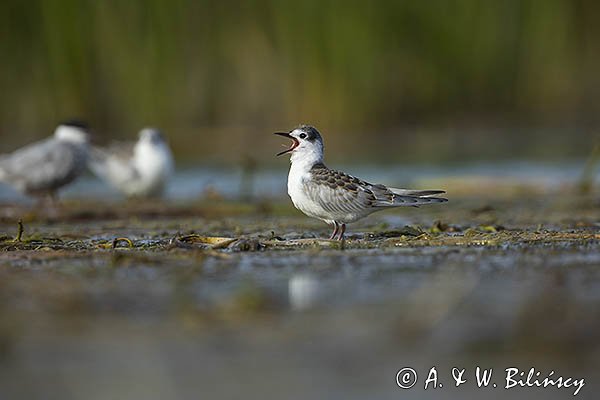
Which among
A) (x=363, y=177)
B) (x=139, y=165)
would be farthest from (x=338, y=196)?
(x=363, y=177)

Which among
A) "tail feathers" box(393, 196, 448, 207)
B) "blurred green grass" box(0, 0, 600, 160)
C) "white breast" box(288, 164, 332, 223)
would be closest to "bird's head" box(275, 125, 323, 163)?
"white breast" box(288, 164, 332, 223)

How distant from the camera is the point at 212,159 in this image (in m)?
15.4

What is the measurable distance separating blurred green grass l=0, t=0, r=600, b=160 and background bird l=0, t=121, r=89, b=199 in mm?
3708

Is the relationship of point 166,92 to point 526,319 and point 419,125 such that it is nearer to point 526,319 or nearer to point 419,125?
point 419,125

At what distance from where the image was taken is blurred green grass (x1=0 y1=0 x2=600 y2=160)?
15.1m

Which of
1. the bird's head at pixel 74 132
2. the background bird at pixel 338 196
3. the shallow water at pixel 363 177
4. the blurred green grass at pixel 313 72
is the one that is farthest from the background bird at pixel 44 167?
the background bird at pixel 338 196

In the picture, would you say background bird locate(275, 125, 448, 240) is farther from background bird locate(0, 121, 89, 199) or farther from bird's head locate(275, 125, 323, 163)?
background bird locate(0, 121, 89, 199)

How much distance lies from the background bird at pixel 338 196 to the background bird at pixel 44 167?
4.93m

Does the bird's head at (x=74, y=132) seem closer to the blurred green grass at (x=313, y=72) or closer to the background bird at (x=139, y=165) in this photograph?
the background bird at (x=139, y=165)

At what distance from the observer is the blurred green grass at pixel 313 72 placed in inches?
595

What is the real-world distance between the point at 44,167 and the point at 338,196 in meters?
5.44

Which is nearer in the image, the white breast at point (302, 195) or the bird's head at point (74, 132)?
the white breast at point (302, 195)

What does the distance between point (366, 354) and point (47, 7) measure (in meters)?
12.3

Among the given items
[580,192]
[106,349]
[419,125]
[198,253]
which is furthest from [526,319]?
[419,125]
